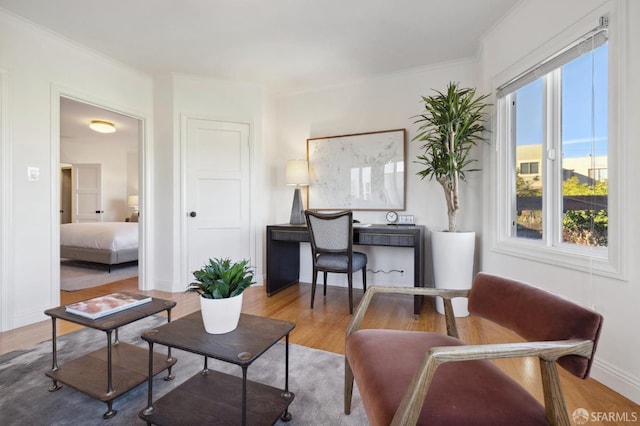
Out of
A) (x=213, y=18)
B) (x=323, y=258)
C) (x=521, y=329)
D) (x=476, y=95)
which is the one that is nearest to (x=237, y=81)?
(x=213, y=18)

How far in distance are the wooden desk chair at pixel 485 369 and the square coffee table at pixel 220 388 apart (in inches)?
16.4

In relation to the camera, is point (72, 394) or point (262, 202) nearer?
point (72, 394)

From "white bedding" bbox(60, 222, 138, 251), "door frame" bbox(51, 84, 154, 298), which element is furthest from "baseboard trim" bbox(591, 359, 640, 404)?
"white bedding" bbox(60, 222, 138, 251)

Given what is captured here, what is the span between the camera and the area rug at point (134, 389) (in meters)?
1.33

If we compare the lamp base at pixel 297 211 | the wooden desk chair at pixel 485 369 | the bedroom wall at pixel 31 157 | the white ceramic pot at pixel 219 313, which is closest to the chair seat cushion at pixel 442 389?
the wooden desk chair at pixel 485 369

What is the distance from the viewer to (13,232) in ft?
7.85

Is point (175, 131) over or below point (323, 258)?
over

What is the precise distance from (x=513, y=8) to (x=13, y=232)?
4.22 m

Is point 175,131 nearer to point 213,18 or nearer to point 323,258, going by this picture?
point 213,18

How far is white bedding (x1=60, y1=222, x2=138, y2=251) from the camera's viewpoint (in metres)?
4.26

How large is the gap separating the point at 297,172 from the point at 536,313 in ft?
9.38

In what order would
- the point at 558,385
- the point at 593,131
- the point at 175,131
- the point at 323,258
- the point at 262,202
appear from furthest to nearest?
the point at 262,202 < the point at 175,131 < the point at 323,258 < the point at 593,131 < the point at 558,385

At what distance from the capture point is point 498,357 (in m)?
0.79

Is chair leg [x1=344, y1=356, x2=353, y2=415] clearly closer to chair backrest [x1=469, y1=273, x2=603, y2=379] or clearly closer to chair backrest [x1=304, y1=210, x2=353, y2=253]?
chair backrest [x1=469, y1=273, x2=603, y2=379]
